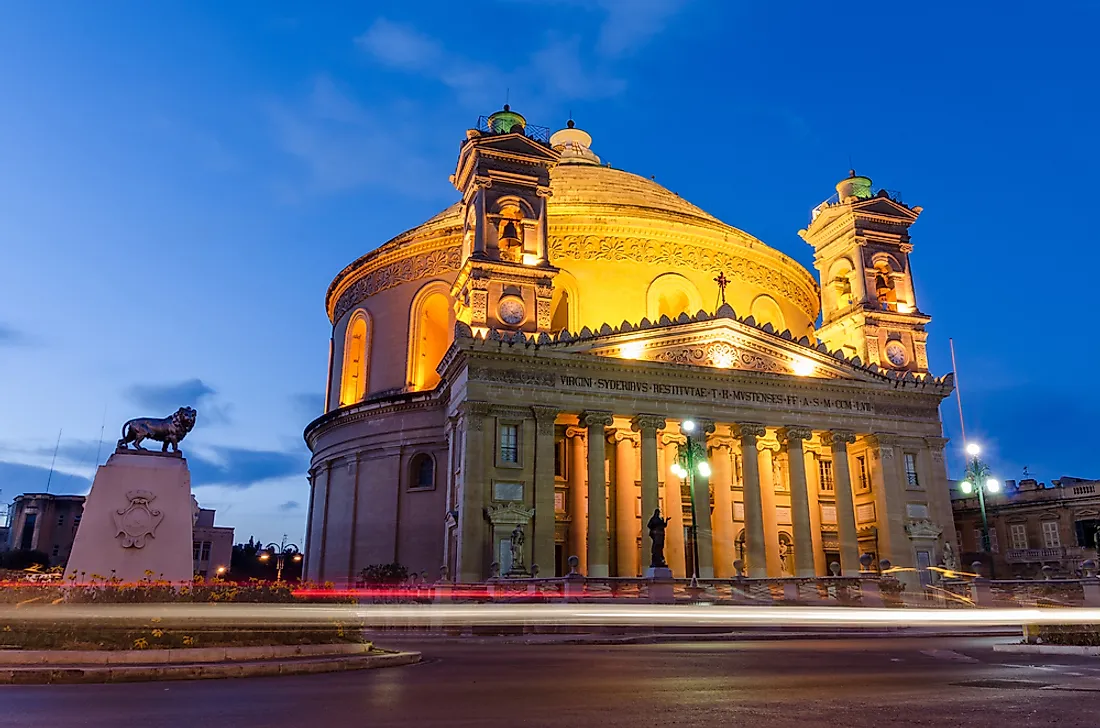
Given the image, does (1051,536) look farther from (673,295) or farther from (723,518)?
(673,295)

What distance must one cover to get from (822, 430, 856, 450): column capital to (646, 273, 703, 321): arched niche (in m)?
10.1

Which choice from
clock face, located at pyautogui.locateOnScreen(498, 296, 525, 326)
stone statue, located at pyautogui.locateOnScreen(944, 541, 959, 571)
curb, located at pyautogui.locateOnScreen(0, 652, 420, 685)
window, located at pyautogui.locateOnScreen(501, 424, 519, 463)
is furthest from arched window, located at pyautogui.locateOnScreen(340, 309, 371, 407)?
curb, located at pyautogui.locateOnScreen(0, 652, 420, 685)

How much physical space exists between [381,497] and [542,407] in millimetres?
13803

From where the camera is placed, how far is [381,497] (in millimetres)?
43281

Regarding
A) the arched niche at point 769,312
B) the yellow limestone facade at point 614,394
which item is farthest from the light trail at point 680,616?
the arched niche at point 769,312

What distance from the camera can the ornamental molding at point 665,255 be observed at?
44.2m

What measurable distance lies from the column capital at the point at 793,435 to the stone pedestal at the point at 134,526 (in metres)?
26.0

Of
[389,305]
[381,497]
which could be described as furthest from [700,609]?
[389,305]

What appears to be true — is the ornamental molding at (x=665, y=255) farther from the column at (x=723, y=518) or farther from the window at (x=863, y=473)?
the window at (x=863, y=473)

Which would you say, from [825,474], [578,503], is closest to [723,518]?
[578,503]

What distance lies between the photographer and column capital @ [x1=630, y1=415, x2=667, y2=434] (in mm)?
34938

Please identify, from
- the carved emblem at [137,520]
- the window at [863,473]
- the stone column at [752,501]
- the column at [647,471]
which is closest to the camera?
the carved emblem at [137,520]

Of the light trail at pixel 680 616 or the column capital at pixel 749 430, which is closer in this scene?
the light trail at pixel 680 616

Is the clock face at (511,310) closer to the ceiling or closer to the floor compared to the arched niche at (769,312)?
closer to the floor
